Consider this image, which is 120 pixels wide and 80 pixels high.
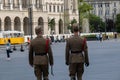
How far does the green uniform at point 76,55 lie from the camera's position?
47.8 ft

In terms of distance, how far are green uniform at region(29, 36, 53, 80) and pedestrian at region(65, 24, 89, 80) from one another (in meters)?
0.61

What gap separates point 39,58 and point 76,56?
102 cm

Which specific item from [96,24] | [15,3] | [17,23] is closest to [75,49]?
[17,23]

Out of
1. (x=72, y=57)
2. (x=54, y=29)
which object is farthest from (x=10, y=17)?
(x=72, y=57)

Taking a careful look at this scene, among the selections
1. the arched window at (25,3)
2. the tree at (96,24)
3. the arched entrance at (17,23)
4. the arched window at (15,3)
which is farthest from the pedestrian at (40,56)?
the tree at (96,24)

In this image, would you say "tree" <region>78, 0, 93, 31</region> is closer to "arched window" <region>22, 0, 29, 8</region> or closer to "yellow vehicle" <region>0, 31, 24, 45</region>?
"arched window" <region>22, 0, 29, 8</region>

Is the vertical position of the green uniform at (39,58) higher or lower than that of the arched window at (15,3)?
lower

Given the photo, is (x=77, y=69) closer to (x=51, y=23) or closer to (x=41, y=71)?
(x=41, y=71)

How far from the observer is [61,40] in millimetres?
106625

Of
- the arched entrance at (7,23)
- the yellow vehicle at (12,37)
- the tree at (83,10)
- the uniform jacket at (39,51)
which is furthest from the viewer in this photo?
the tree at (83,10)

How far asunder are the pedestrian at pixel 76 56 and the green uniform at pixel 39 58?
0.61 meters

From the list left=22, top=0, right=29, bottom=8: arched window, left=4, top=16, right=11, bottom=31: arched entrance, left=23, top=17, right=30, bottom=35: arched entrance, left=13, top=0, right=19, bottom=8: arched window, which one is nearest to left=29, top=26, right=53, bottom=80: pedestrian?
left=4, top=16, right=11, bottom=31: arched entrance

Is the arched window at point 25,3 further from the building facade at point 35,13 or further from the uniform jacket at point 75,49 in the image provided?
the uniform jacket at point 75,49

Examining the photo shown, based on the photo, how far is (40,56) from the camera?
47.1ft
